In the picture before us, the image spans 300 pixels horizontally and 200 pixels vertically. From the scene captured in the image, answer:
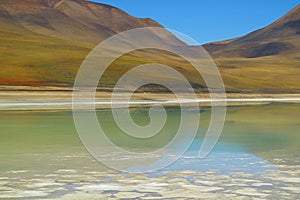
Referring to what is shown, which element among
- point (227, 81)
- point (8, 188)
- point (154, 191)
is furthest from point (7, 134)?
point (227, 81)

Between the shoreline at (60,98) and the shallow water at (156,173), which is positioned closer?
the shallow water at (156,173)

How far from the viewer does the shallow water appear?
10.0 m

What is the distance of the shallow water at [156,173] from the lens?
10039mm

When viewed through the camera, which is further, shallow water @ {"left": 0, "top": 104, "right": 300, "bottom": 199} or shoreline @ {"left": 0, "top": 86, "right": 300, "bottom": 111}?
shoreline @ {"left": 0, "top": 86, "right": 300, "bottom": 111}

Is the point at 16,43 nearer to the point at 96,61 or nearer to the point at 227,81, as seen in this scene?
the point at 96,61

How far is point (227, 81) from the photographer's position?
106m

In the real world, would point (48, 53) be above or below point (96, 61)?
above

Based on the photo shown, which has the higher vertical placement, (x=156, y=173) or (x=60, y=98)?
(x=60, y=98)

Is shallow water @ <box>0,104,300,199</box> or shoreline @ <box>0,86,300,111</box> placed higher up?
shoreline @ <box>0,86,300,111</box>

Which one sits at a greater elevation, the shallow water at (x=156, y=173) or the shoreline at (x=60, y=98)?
the shoreline at (x=60, y=98)

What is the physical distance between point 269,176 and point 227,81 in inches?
3755

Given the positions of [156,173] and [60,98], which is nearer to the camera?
[156,173]

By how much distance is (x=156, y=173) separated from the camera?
12.2 m

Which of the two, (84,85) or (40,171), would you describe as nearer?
(40,171)
